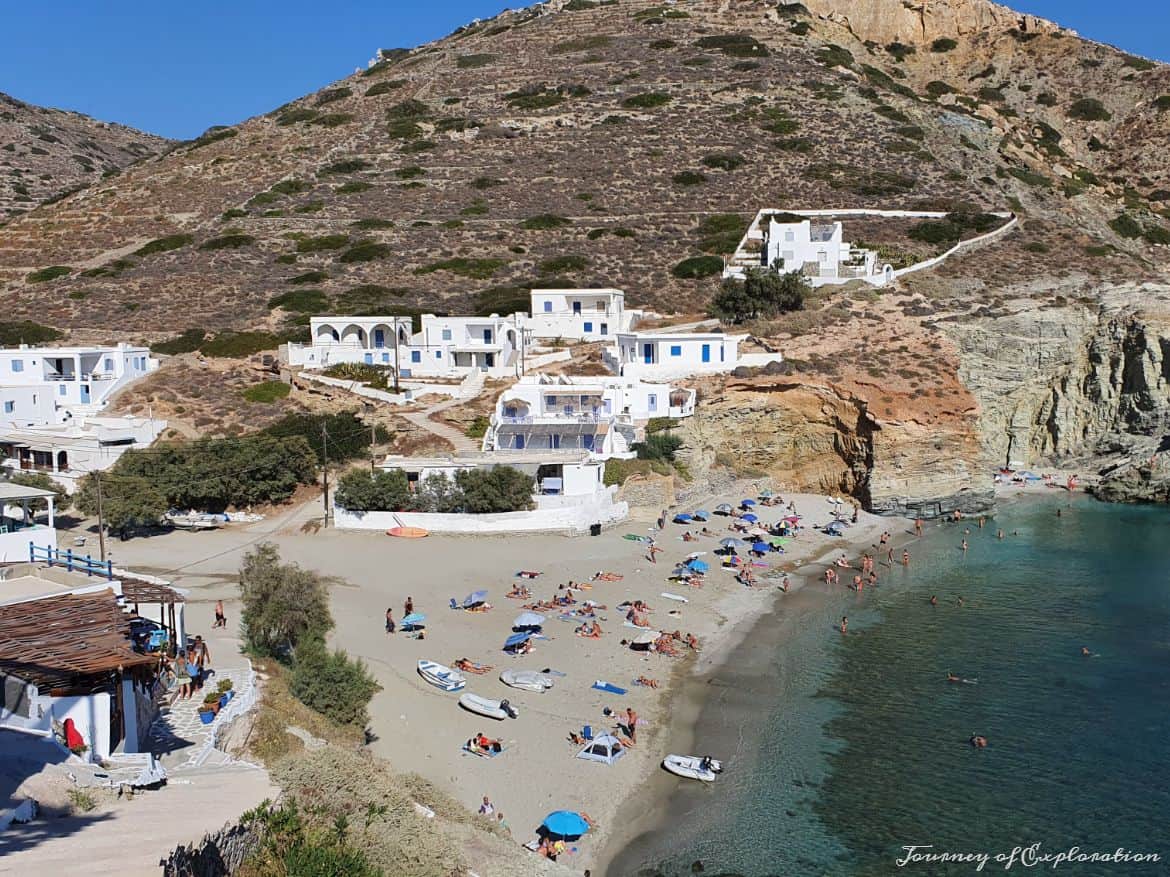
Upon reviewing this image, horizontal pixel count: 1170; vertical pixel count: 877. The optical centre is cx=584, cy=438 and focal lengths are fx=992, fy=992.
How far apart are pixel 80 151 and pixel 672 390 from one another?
331 feet

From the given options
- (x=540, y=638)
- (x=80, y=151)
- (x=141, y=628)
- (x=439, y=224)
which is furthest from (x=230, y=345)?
(x=80, y=151)

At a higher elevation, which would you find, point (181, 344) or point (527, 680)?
point (181, 344)

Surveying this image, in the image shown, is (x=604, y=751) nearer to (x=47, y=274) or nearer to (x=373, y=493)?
(x=373, y=493)

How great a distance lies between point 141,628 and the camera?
16938 millimetres

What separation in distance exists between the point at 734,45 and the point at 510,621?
83.4 m

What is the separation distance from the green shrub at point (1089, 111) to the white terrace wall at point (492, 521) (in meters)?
80.3

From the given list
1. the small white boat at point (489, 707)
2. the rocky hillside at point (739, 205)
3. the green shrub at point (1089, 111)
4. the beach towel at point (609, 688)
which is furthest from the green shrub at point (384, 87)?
the small white boat at point (489, 707)

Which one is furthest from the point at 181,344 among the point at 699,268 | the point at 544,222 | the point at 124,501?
the point at 699,268

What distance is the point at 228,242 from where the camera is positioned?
74.2m

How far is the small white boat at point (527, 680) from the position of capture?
22844mm

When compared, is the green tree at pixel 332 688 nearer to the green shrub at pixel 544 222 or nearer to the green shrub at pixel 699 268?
the green shrub at pixel 699 268

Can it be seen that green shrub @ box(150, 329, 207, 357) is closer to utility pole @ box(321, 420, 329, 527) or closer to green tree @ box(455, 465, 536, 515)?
utility pole @ box(321, 420, 329, 527)

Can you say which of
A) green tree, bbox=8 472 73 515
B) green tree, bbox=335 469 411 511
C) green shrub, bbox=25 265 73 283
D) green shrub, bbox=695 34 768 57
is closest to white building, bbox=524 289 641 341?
green tree, bbox=335 469 411 511

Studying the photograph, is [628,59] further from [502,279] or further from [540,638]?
[540,638]
